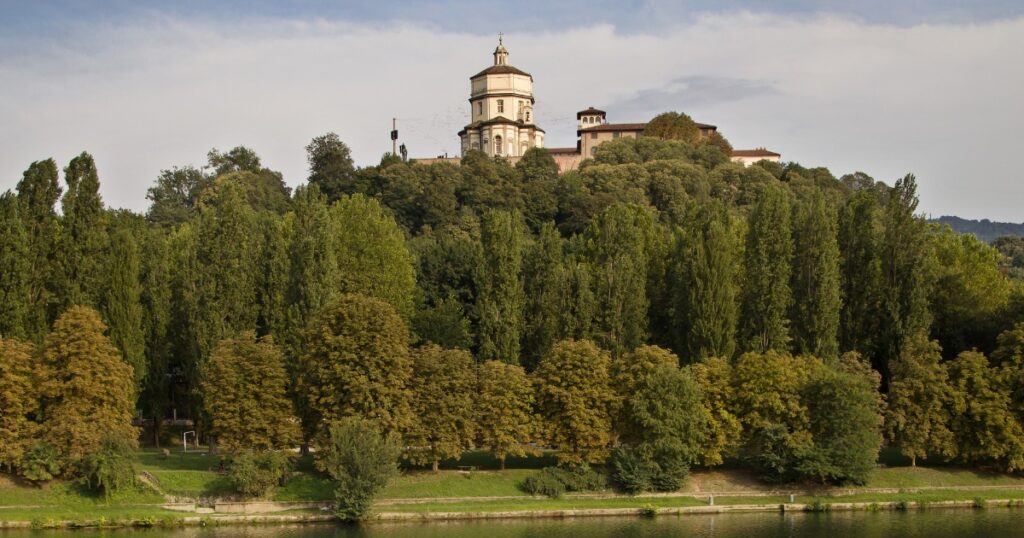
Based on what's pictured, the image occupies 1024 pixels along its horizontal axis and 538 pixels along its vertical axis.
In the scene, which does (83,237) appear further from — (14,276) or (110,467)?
(110,467)

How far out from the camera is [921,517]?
39.5 meters

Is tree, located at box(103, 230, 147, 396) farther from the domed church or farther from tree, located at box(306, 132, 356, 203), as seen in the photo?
the domed church

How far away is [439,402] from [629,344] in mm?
10419

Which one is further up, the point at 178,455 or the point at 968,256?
the point at 968,256

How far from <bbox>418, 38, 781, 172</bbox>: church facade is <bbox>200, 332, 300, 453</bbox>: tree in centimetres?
6456

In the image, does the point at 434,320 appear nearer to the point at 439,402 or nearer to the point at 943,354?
the point at 439,402

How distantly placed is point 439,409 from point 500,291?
27.6 ft

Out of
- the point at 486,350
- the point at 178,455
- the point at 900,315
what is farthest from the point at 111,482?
the point at 900,315

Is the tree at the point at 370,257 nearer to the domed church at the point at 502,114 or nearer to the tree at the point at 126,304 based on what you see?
the tree at the point at 126,304

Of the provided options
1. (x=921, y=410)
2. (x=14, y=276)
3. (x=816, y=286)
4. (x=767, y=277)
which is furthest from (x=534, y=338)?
(x=14, y=276)

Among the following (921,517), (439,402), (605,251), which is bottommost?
(921,517)

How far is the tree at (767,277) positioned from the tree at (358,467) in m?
16.7

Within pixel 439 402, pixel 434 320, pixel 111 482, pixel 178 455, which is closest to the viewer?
pixel 111 482

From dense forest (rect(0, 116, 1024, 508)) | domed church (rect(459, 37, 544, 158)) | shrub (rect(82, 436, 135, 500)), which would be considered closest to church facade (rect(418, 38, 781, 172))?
domed church (rect(459, 37, 544, 158))
